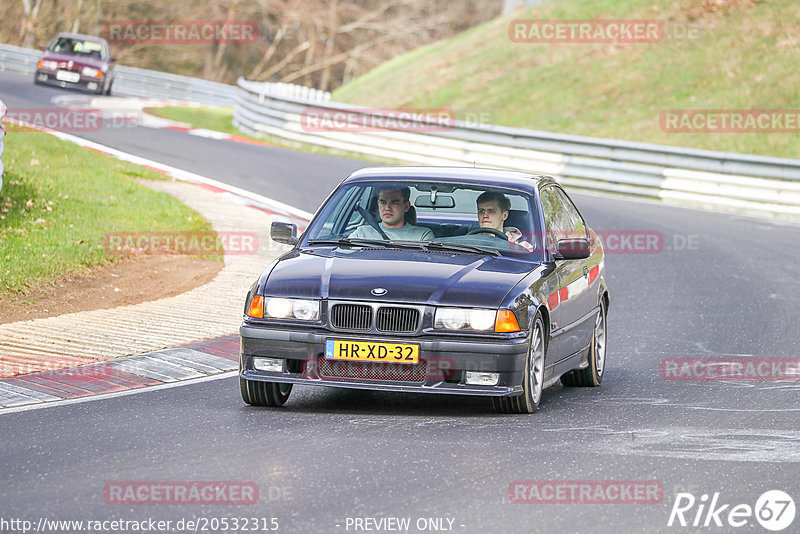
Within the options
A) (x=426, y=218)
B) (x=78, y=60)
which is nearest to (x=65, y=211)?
(x=426, y=218)

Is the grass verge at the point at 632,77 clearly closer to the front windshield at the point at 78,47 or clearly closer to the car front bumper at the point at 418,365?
the front windshield at the point at 78,47

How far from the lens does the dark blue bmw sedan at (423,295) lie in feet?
25.6

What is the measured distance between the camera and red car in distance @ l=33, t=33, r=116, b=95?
37.0 meters

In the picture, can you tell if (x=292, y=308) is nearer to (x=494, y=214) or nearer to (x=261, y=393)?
(x=261, y=393)

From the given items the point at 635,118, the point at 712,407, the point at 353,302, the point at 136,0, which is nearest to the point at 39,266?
the point at 353,302

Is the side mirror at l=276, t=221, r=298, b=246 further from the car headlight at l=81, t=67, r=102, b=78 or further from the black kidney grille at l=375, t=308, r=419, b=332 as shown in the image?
Result: the car headlight at l=81, t=67, r=102, b=78

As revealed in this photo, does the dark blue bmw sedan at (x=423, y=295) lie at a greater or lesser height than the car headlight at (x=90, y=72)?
greater

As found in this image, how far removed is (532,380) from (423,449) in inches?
52.0

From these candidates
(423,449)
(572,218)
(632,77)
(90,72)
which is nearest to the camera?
(423,449)

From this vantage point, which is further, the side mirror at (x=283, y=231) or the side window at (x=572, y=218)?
the side window at (x=572, y=218)

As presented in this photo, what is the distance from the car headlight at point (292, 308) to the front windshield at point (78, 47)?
31304mm

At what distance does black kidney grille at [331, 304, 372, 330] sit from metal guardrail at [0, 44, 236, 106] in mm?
35747

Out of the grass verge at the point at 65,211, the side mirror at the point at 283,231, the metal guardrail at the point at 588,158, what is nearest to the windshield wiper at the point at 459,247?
the side mirror at the point at 283,231

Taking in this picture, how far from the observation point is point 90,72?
37219mm
